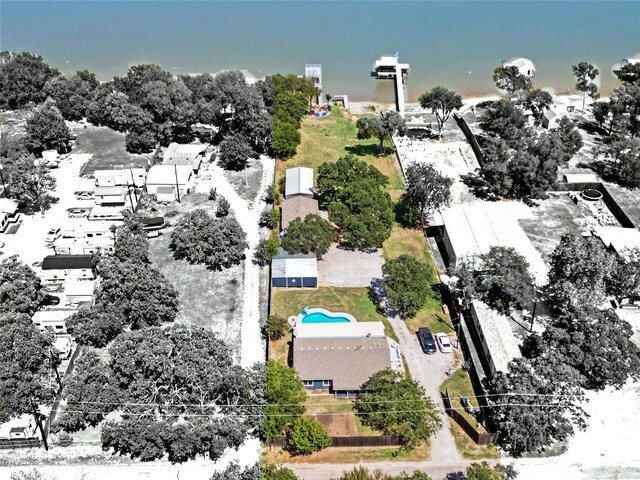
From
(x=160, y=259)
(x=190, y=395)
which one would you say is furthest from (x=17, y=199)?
(x=190, y=395)

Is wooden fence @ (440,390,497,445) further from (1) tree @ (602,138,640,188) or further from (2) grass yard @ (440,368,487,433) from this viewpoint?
(1) tree @ (602,138,640,188)

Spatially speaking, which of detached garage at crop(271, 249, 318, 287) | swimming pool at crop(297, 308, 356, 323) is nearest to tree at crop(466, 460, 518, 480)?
swimming pool at crop(297, 308, 356, 323)

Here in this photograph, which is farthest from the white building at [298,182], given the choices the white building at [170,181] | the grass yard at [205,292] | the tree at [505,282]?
the tree at [505,282]

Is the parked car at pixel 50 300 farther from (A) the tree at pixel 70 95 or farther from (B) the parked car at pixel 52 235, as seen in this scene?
(A) the tree at pixel 70 95

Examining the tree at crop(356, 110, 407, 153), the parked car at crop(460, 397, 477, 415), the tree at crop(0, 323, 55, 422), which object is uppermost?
the tree at crop(356, 110, 407, 153)

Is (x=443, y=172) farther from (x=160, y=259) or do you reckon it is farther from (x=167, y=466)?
(x=167, y=466)

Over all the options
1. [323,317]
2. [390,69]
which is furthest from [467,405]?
[390,69]
